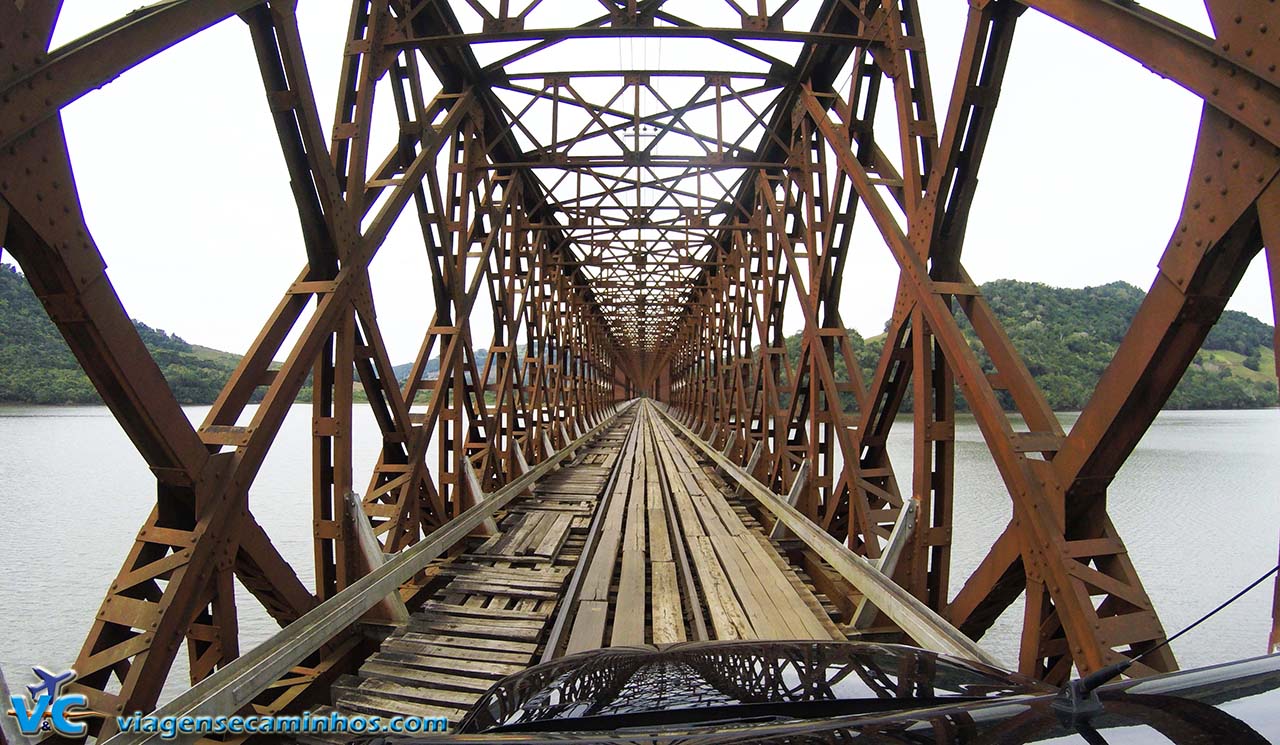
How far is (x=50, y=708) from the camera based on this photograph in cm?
248

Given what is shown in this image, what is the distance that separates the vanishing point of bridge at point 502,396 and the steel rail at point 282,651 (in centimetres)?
2

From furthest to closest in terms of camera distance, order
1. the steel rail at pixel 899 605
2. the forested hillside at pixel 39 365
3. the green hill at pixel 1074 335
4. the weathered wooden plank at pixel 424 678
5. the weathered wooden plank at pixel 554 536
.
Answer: the forested hillside at pixel 39 365 < the green hill at pixel 1074 335 < the weathered wooden plank at pixel 554 536 < the weathered wooden plank at pixel 424 678 < the steel rail at pixel 899 605

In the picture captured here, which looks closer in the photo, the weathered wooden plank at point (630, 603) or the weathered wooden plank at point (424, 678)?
the weathered wooden plank at point (424, 678)

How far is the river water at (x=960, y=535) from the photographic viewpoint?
780 centimetres

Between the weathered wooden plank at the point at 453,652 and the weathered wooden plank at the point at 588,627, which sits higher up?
the weathered wooden plank at the point at 453,652

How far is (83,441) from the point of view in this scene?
92.3 feet

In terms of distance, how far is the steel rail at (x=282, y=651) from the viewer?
256 centimetres

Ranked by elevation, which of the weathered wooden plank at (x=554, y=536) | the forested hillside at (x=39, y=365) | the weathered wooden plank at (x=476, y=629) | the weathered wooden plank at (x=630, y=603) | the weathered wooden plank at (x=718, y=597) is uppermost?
the forested hillside at (x=39, y=365)

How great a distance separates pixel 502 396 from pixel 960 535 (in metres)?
9.43

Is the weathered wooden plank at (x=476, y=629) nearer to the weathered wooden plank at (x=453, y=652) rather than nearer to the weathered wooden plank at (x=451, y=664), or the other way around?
the weathered wooden plank at (x=453, y=652)

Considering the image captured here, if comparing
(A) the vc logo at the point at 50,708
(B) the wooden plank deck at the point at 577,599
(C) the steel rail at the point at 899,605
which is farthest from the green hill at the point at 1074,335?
(A) the vc logo at the point at 50,708

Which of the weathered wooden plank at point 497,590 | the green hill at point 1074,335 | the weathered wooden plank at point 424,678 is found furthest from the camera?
the green hill at point 1074,335

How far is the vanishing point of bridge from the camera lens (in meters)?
2.61

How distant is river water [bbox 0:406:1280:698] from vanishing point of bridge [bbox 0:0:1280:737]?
1110 mm
